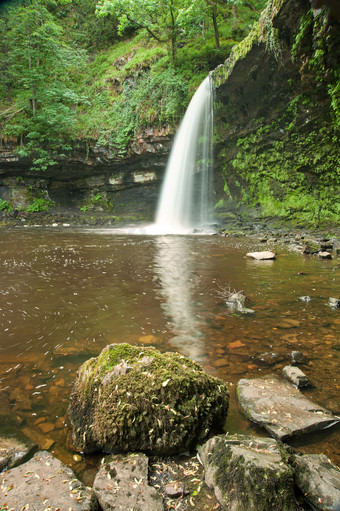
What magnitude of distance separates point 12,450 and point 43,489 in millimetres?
425

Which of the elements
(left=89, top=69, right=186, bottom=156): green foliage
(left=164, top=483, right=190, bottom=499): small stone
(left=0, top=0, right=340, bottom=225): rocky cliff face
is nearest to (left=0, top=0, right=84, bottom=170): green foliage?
(left=0, top=0, right=340, bottom=225): rocky cliff face

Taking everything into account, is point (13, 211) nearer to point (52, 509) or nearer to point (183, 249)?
point (183, 249)

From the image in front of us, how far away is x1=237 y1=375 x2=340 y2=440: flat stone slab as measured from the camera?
1.80m

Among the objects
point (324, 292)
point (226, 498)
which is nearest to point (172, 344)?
point (226, 498)

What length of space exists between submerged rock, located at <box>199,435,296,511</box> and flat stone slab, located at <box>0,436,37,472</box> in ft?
3.48

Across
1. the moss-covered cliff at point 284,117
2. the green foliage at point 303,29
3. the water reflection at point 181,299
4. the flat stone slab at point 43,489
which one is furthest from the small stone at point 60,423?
the green foliage at point 303,29

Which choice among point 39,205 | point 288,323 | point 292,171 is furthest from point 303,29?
point 39,205

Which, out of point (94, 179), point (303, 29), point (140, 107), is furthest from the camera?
point (94, 179)

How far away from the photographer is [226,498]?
1.29 meters

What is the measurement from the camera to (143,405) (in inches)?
66.6

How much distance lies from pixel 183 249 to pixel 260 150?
33.2ft

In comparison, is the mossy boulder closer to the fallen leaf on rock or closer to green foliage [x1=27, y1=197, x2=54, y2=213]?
the fallen leaf on rock

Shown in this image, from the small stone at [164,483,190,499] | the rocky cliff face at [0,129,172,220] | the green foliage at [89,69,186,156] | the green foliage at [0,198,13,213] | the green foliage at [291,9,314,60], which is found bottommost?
the small stone at [164,483,190,499]

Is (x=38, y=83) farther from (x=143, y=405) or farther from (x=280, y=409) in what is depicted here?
(x=280, y=409)
